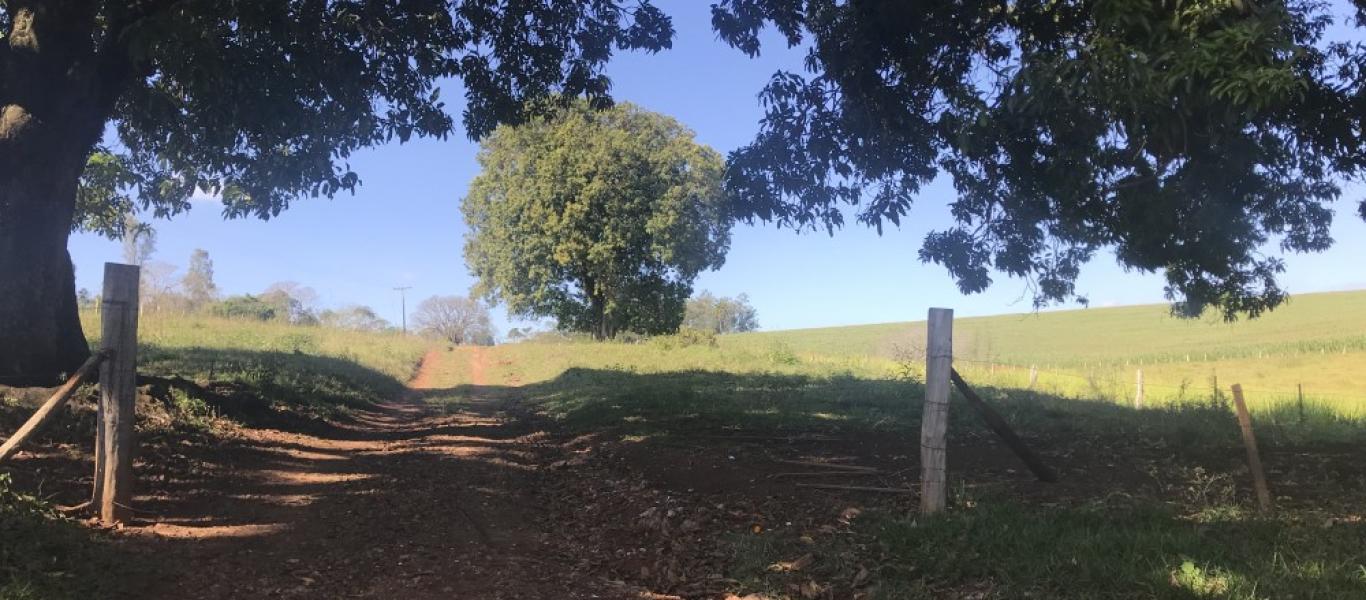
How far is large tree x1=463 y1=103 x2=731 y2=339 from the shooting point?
31922 mm

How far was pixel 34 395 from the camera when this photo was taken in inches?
265

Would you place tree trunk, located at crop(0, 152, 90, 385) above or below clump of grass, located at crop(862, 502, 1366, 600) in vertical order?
above

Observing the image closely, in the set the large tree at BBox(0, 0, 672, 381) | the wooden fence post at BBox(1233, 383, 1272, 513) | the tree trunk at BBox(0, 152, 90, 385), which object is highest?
the large tree at BBox(0, 0, 672, 381)

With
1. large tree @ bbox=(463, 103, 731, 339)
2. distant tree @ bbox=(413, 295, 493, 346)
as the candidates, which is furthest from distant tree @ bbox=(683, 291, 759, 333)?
large tree @ bbox=(463, 103, 731, 339)

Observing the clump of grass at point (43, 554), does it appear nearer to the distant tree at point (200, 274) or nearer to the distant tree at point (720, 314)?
the distant tree at point (200, 274)

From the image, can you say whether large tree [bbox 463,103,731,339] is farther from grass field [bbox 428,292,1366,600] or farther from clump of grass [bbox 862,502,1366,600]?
clump of grass [bbox 862,502,1366,600]

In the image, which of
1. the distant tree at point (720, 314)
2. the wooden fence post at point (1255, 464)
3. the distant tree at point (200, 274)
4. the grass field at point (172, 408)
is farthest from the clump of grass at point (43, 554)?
the distant tree at point (720, 314)

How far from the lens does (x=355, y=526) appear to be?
5.87m

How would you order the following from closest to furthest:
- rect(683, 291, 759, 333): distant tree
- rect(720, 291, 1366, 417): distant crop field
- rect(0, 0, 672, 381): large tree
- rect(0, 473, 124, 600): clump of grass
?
rect(0, 473, 124, 600): clump of grass
rect(0, 0, 672, 381): large tree
rect(720, 291, 1366, 417): distant crop field
rect(683, 291, 759, 333): distant tree

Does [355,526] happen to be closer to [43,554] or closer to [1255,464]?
[43,554]

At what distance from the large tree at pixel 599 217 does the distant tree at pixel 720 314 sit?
73.2 m

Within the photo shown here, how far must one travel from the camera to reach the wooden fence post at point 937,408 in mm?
5305

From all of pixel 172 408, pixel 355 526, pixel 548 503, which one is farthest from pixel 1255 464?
pixel 172 408

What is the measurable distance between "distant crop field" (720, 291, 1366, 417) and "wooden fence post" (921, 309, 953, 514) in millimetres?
8274
